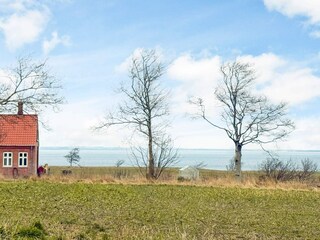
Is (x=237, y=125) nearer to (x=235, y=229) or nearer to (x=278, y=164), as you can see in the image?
(x=278, y=164)

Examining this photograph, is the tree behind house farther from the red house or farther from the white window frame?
the white window frame

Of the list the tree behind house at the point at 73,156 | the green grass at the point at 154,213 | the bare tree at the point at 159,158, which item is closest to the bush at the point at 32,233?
the green grass at the point at 154,213

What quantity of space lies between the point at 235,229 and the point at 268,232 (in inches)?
27.7

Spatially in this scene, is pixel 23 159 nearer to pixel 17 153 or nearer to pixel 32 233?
pixel 17 153

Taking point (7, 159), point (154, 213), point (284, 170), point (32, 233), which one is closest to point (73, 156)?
point (7, 159)

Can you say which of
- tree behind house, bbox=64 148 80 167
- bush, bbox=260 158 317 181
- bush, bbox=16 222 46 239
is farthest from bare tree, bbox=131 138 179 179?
tree behind house, bbox=64 148 80 167

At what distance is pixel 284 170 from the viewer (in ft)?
99.9

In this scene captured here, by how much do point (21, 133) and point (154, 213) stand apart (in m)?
32.6

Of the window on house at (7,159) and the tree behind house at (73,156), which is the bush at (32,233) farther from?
the tree behind house at (73,156)

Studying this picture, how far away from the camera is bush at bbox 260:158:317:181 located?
1169 inches

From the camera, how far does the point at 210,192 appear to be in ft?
59.4

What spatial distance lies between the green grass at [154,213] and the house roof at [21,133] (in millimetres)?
24834

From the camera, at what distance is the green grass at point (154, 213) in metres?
8.49

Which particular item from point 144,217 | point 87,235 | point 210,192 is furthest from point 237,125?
point 87,235
